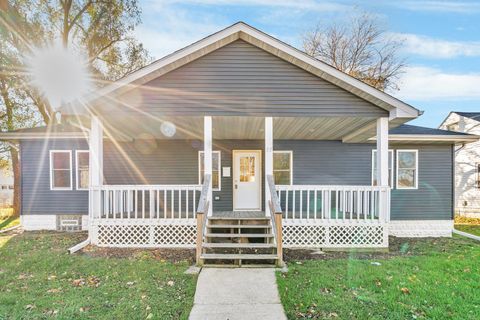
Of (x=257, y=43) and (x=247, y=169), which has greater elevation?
(x=257, y=43)

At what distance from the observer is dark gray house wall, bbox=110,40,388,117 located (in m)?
6.32

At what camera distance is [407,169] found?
932 centimetres

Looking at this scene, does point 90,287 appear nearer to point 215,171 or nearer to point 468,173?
point 215,171

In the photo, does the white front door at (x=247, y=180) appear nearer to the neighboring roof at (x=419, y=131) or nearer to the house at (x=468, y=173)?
the neighboring roof at (x=419, y=131)

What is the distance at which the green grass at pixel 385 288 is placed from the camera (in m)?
3.44

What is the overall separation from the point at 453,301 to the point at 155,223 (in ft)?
18.8

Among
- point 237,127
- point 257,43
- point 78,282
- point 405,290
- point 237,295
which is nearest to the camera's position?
point 237,295

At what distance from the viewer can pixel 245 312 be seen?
136 inches

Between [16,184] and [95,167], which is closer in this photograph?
[95,167]

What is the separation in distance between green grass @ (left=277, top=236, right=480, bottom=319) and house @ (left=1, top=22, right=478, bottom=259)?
0.95 metres

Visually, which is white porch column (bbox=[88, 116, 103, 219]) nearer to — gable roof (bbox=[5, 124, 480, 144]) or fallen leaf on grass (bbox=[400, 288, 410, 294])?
gable roof (bbox=[5, 124, 480, 144])

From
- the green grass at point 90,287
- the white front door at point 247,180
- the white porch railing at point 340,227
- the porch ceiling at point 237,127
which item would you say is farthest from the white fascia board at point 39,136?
the white porch railing at point 340,227

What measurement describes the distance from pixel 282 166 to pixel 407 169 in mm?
4428

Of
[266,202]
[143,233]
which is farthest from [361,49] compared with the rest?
[143,233]
